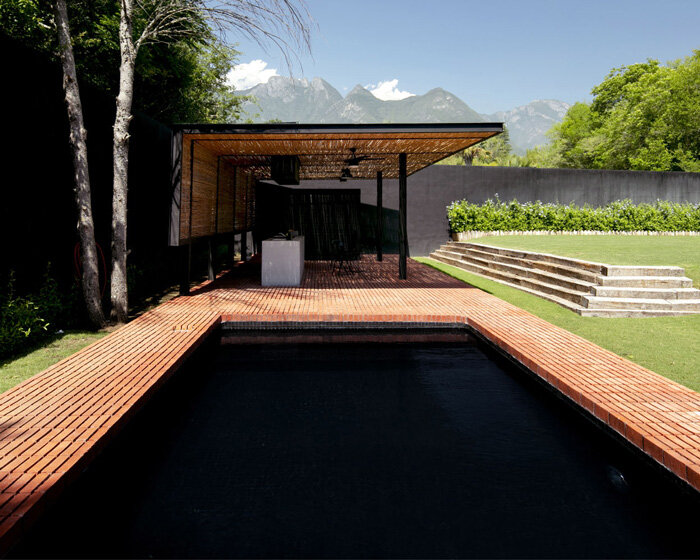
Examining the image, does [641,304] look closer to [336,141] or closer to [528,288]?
[528,288]

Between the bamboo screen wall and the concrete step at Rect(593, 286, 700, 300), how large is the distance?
6221 millimetres

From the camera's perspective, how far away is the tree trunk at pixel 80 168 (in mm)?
5277

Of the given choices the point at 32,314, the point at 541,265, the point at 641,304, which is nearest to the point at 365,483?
the point at 32,314

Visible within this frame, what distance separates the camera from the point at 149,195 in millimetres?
8102

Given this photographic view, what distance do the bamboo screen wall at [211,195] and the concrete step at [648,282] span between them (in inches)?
247

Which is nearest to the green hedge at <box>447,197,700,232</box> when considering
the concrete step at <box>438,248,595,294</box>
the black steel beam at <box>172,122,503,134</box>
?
the concrete step at <box>438,248,595,294</box>

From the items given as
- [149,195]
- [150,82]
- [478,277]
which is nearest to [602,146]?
[478,277]

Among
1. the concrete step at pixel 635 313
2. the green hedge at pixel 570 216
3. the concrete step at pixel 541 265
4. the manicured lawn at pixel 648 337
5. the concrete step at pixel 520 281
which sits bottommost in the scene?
the manicured lawn at pixel 648 337

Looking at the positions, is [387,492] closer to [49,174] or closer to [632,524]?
[632,524]

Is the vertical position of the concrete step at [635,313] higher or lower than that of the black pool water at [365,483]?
higher

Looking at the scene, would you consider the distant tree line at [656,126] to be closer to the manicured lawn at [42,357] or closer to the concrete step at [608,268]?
the concrete step at [608,268]

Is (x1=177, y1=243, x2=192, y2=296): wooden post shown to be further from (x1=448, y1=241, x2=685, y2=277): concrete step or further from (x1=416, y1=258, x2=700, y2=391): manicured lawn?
(x1=448, y1=241, x2=685, y2=277): concrete step

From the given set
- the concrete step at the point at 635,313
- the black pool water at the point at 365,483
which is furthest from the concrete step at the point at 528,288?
the black pool water at the point at 365,483

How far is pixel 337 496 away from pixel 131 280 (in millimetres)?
5566
